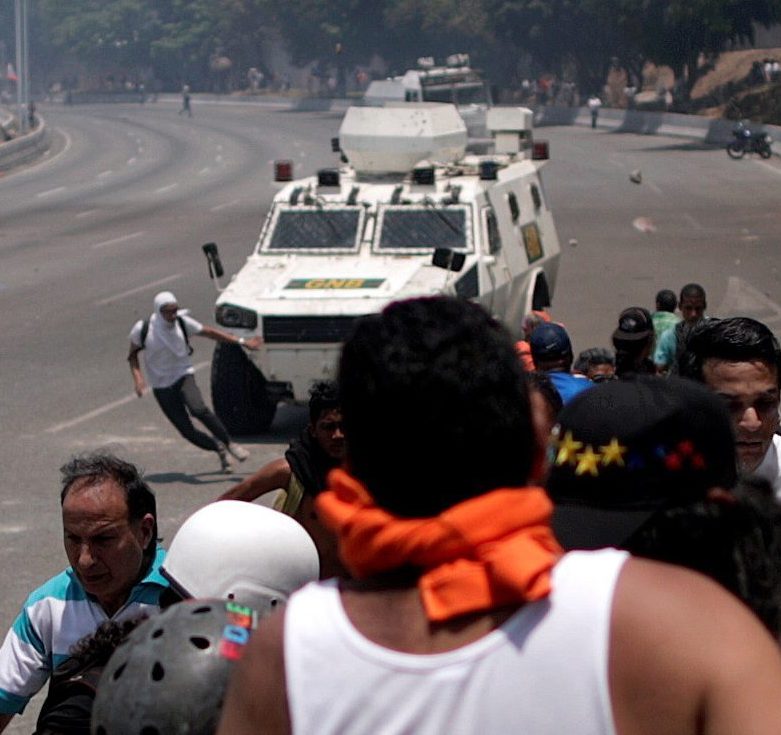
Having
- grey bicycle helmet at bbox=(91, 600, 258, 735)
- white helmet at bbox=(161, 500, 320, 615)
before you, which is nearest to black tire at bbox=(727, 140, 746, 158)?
white helmet at bbox=(161, 500, 320, 615)

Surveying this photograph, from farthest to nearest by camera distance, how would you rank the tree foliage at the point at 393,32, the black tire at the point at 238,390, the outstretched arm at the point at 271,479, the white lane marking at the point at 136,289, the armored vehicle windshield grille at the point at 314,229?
the tree foliage at the point at 393,32, the white lane marking at the point at 136,289, the armored vehicle windshield grille at the point at 314,229, the black tire at the point at 238,390, the outstretched arm at the point at 271,479

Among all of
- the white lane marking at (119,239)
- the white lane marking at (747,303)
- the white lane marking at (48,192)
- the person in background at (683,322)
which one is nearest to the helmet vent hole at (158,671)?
the person in background at (683,322)

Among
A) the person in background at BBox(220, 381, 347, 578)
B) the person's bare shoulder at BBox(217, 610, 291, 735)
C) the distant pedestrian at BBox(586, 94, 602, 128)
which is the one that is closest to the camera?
the person's bare shoulder at BBox(217, 610, 291, 735)

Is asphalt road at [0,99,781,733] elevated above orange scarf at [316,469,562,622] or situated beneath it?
situated beneath

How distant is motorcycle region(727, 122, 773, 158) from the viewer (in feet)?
156

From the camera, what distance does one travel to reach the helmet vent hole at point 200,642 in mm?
2463

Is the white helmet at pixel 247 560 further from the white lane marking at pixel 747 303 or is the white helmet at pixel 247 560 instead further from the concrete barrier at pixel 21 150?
the concrete barrier at pixel 21 150

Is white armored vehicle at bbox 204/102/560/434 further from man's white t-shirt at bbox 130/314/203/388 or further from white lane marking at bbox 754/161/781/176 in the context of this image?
white lane marking at bbox 754/161/781/176

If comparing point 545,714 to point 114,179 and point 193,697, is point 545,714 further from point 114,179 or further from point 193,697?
point 114,179

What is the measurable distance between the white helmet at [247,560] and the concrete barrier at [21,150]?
50.9 meters

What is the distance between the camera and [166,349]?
42.7 ft

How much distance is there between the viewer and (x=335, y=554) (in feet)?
17.2

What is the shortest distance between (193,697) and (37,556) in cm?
804

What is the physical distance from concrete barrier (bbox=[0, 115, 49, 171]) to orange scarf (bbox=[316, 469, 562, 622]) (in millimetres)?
52114
